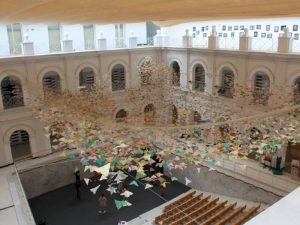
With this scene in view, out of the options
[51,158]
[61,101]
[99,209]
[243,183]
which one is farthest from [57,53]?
[243,183]

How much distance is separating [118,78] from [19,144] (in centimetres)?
714

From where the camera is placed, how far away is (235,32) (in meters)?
17.2

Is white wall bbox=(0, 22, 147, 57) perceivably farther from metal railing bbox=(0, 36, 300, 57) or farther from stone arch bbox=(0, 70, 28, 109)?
stone arch bbox=(0, 70, 28, 109)

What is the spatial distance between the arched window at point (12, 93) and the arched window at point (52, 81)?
4.37ft

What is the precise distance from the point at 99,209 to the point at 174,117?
23.3 ft

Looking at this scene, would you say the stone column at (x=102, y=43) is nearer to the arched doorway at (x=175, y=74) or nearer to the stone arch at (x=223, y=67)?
the arched doorway at (x=175, y=74)

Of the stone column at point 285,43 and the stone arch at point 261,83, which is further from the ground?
the stone column at point 285,43

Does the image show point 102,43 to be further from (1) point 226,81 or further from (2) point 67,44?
(1) point 226,81

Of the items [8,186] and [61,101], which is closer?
[8,186]

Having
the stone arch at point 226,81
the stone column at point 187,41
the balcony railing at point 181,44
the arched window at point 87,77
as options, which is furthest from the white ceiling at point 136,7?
the stone column at point 187,41

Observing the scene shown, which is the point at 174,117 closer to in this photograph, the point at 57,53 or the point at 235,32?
the point at 235,32

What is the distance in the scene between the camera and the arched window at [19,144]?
56.2ft

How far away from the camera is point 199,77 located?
1812 cm

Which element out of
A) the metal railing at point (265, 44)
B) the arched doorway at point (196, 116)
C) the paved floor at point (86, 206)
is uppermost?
the metal railing at point (265, 44)
